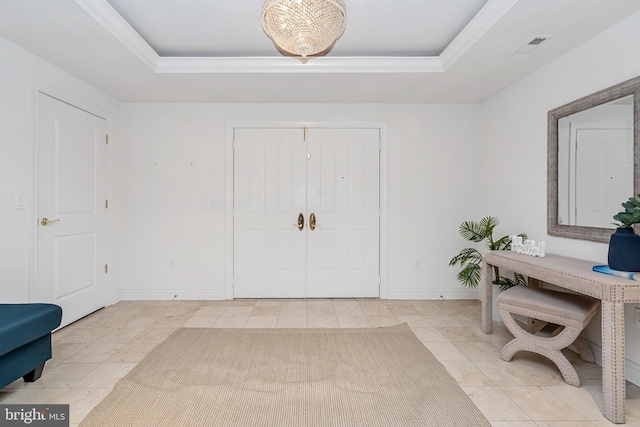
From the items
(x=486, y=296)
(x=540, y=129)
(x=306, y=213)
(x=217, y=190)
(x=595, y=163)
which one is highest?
(x=540, y=129)

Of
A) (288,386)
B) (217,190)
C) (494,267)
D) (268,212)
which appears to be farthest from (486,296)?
(217,190)

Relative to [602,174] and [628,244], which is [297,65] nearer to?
[602,174]

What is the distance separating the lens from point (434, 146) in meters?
3.89

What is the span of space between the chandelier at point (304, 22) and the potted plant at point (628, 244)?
1908 mm

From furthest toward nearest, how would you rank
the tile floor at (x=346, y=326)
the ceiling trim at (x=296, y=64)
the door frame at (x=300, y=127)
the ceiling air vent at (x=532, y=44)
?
the door frame at (x=300, y=127) < the ceiling trim at (x=296, y=64) < the ceiling air vent at (x=532, y=44) < the tile floor at (x=346, y=326)

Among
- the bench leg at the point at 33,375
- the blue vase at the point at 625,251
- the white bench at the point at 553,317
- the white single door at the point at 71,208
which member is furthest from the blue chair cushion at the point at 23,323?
the blue vase at the point at 625,251

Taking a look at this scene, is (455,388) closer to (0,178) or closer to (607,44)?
(607,44)

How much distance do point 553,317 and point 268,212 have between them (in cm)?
287

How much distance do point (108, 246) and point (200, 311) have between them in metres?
1.32

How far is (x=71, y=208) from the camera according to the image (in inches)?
121

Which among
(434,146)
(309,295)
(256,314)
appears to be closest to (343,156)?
(434,146)

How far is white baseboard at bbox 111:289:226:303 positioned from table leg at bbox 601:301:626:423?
3456 mm

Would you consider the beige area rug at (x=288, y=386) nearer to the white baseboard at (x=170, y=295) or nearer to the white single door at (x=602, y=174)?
the white baseboard at (x=170, y=295)

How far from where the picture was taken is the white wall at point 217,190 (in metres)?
3.84
